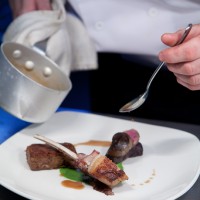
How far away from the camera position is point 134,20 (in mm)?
1180

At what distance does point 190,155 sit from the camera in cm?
90

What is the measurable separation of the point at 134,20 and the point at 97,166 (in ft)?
1.69

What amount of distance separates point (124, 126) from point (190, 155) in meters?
0.20

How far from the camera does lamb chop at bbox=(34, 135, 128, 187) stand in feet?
2.53

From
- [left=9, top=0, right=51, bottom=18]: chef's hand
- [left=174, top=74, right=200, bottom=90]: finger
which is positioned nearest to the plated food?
[left=174, top=74, right=200, bottom=90]: finger

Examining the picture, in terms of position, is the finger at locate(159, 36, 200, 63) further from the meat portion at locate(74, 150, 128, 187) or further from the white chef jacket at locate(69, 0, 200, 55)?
the white chef jacket at locate(69, 0, 200, 55)

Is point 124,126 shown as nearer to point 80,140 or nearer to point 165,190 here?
point 80,140

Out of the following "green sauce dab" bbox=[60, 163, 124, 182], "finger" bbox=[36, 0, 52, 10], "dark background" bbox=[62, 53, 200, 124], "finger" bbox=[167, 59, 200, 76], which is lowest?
"dark background" bbox=[62, 53, 200, 124]

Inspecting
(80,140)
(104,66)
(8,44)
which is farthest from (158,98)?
(8,44)

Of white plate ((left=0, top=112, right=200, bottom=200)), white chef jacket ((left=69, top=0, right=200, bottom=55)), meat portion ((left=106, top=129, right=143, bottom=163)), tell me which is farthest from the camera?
white chef jacket ((left=69, top=0, right=200, bottom=55))

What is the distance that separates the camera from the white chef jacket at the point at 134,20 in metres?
1.14

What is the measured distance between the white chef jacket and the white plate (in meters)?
0.24

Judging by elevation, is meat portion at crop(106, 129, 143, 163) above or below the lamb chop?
below

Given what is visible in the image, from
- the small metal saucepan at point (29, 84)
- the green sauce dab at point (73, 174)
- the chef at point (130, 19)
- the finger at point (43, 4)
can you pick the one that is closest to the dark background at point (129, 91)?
the chef at point (130, 19)
